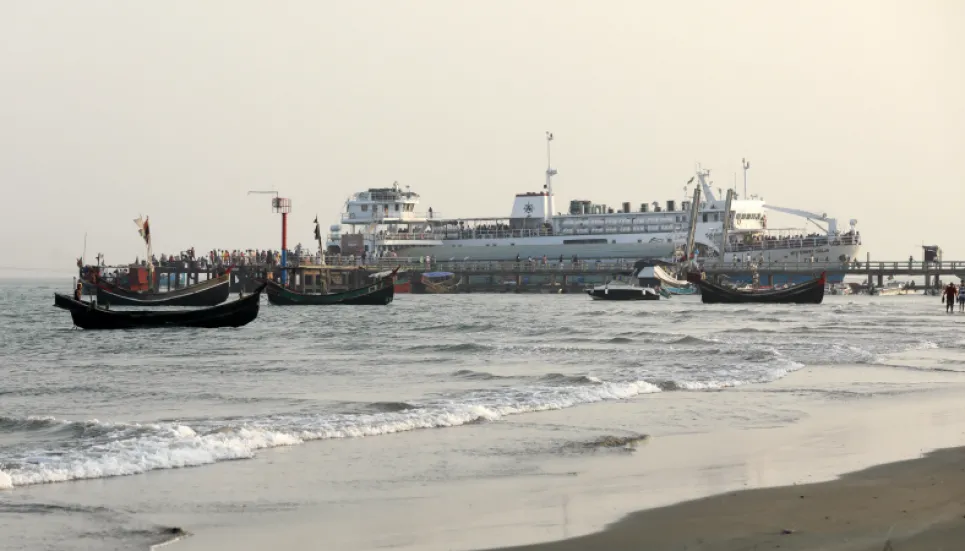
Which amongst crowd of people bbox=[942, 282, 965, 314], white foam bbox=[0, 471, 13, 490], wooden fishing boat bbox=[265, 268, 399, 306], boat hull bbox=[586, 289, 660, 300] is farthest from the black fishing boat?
white foam bbox=[0, 471, 13, 490]

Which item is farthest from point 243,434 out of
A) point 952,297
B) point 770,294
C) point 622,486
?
point 770,294

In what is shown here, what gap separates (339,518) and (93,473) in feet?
10.1

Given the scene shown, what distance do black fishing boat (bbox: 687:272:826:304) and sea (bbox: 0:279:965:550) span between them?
18046mm

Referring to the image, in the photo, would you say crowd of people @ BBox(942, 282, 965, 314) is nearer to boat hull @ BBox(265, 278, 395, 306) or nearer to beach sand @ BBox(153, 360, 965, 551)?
boat hull @ BBox(265, 278, 395, 306)

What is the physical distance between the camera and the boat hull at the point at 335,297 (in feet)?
204

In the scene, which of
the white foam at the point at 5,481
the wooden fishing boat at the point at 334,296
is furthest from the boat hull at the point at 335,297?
the white foam at the point at 5,481

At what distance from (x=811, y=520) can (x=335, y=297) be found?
54999mm

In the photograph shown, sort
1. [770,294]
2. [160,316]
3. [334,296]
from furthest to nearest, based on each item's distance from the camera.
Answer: [770,294] → [334,296] → [160,316]

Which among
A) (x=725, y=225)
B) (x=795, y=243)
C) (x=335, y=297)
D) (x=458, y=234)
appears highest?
(x=725, y=225)

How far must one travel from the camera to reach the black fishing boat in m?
62.2

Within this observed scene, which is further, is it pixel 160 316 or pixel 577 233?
pixel 577 233

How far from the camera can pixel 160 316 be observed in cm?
3984

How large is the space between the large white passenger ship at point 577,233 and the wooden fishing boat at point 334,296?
94.0 ft

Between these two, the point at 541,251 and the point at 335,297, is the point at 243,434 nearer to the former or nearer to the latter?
the point at 335,297
